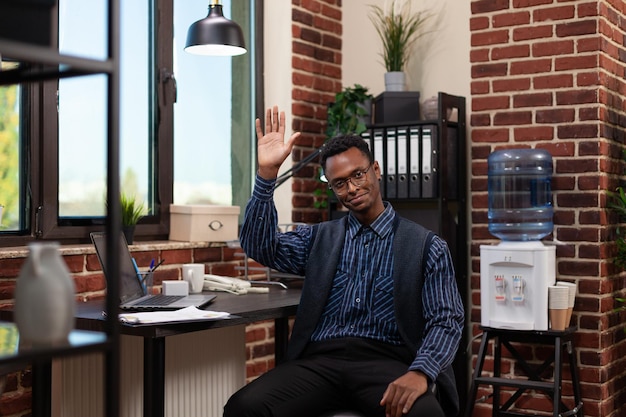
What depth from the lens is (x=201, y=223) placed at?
363cm

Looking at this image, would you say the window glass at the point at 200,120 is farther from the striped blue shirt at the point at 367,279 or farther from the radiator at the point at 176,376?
the striped blue shirt at the point at 367,279

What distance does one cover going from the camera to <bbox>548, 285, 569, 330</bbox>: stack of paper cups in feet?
11.6

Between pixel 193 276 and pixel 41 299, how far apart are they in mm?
1832

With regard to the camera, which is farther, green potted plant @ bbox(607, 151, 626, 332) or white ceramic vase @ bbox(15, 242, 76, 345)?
green potted plant @ bbox(607, 151, 626, 332)

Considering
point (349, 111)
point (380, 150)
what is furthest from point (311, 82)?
point (380, 150)

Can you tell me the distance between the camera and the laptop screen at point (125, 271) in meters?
2.77

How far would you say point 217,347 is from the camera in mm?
3254

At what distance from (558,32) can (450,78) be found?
0.59m

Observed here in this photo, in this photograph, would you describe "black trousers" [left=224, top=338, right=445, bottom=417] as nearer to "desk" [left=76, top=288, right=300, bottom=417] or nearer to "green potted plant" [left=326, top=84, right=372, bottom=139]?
"desk" [left=76, top=288, right=300, bottom=417]

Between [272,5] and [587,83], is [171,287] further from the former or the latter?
[587,83]

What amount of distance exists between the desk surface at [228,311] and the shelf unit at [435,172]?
848mm

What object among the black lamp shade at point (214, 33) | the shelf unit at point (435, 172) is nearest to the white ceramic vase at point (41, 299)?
the black lamp shade at point (214, 33)

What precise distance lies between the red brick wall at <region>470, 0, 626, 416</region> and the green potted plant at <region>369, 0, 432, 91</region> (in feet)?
1.16

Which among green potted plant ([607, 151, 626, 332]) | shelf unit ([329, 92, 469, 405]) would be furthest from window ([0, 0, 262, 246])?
green potted plant ([607, 151, 626, 332])
